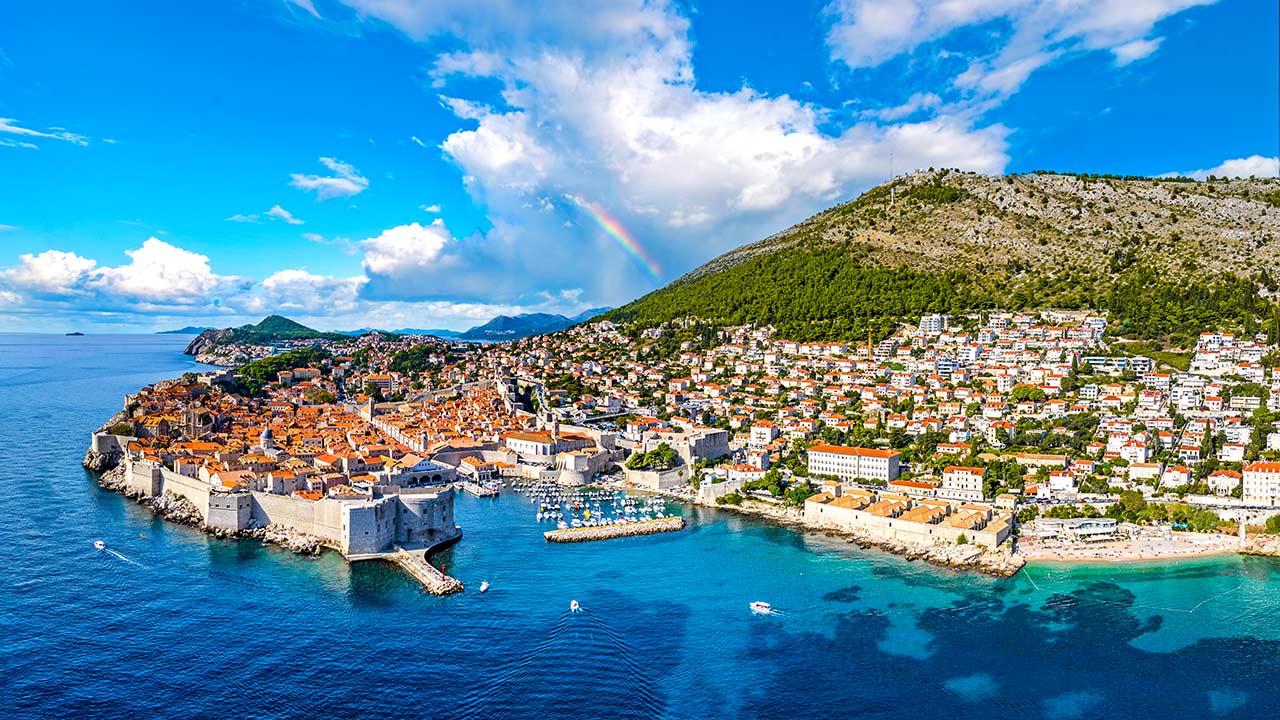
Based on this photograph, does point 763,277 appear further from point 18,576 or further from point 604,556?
point 18,576

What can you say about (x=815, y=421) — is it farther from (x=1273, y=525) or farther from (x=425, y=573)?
(x=425, y=573)

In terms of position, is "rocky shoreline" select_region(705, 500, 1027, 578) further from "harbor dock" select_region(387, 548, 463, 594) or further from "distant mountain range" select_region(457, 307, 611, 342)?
"distant mountain range" select_region(457, 307, 611, 342)

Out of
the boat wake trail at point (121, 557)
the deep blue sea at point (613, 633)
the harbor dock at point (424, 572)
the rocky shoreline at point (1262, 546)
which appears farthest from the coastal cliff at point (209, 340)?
the rocky shoreline at point (1262, 546)

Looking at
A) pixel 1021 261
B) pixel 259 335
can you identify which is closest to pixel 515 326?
pixel 259 335

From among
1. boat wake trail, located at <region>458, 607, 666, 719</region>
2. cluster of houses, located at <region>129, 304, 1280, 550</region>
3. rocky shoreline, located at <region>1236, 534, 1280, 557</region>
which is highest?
cluster of houses, located at <region>129, 304, 1280, 550</region>

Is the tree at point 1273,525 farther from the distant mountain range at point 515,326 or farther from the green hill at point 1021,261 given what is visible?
the distant mountain range at point 515,326

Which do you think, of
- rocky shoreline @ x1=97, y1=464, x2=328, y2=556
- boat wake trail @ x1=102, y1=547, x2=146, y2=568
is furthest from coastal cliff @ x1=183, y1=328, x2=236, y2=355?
boat wake trail @ x1=102, y1=547, x2=146, y2=568
